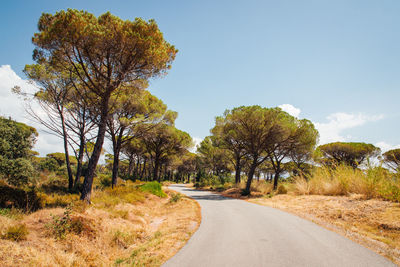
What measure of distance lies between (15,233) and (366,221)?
9.47 m

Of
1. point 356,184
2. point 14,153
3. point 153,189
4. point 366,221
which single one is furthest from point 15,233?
point 356,184

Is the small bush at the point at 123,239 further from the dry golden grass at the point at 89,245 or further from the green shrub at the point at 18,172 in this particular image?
the green shrub at the point at 18,172

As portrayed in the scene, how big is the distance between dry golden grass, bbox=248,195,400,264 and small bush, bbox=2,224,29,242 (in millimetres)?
7226

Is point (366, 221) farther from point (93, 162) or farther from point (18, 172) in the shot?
point (18, 172)

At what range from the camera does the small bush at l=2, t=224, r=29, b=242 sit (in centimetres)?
350

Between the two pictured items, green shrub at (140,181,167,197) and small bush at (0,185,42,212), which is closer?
small bush at (0,185,42,212)

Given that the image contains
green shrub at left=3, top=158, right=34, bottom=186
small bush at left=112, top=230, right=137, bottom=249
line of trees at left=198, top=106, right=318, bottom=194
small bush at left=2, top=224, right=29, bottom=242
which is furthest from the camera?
line of trees at left=198, top=106, right=318, bottom=194

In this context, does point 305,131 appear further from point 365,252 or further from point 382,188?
point 365,252

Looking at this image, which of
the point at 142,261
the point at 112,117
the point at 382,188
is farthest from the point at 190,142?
the point at 142,261

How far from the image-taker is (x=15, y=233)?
363 cm

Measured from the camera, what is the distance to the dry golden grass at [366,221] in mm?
4075

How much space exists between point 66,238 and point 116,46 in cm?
785

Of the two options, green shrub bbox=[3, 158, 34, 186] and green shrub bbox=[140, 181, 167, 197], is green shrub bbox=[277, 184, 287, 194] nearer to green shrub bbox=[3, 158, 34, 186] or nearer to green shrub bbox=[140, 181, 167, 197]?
green shrub bbox=[140, 181, 167, 197]

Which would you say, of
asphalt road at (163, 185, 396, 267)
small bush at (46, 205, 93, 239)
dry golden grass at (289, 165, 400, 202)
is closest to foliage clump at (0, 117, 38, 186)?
small bush at (46, 205, 93, 239)
